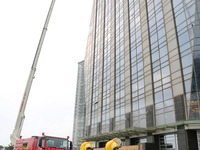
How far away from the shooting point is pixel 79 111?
112 meters

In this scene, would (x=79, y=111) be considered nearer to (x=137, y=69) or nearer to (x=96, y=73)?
(x=96, y=73)

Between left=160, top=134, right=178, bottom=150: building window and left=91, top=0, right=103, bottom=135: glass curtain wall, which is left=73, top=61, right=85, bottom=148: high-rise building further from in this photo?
left=160, top=134, right=178, bottom=150: building window

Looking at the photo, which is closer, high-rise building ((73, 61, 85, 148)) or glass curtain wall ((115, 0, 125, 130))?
glass curtain wall ((115, 0, 125, 130))

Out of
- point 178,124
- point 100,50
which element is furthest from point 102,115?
point 178,124

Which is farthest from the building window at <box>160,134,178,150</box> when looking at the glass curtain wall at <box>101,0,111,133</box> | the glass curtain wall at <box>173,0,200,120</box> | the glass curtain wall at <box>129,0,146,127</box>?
the glass curtain wall at <box>101,0,111,133</box>

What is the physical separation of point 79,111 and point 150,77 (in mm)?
84587

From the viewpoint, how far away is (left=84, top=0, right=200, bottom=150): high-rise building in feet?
80.8

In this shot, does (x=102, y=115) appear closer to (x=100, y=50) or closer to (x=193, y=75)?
(x=100, y=50)

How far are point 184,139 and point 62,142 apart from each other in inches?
561

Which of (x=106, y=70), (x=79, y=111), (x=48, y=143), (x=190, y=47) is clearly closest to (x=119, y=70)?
(x=106, y=70)

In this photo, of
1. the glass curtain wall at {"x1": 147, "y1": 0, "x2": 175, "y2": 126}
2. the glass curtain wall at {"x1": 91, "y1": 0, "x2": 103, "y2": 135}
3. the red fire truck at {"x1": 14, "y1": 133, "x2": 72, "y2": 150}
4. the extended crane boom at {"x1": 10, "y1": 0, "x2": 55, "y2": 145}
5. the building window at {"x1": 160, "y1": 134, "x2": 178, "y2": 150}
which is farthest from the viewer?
the glass curtain wall at {"x1": 91, "y1": 0, "x2": 103, "y2": 135}

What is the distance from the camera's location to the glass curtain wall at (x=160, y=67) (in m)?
27.3

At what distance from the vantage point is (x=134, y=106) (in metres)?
34.5

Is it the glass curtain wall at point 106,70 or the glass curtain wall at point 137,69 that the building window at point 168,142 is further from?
the glass curtain wall at point 106,70
